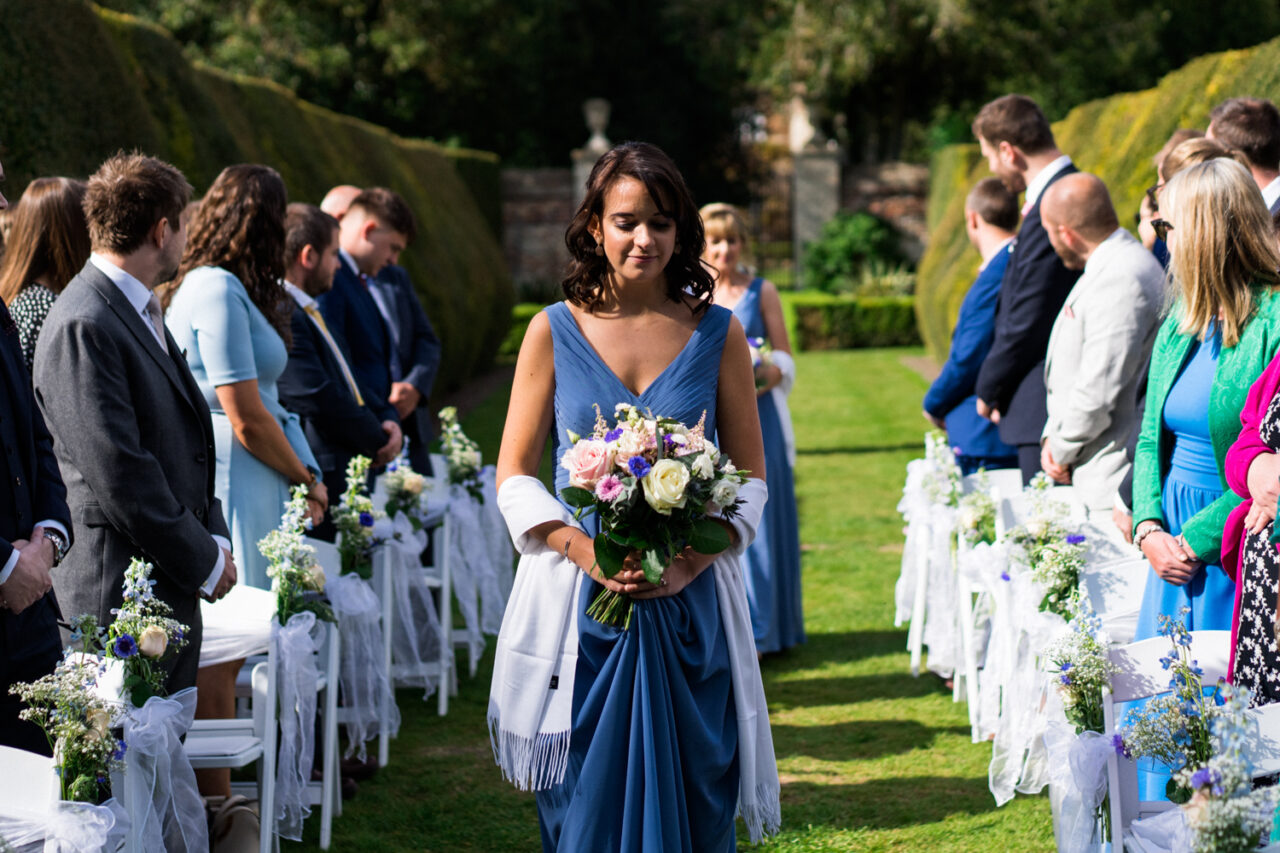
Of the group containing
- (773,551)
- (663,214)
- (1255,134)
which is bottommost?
(773,551)

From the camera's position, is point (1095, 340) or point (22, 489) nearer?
point (22, 489)

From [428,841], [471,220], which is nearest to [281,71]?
[471,220]

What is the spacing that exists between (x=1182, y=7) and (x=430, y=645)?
2944 cm

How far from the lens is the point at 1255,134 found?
198 inches

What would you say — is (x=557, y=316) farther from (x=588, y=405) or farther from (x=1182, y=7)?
(x=1182, y=7)

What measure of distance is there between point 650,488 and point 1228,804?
1.23 m

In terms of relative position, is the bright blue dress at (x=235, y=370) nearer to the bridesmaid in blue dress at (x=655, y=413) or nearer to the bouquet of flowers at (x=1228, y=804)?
the bridesmaid in blue dress at (x=655, y=413)

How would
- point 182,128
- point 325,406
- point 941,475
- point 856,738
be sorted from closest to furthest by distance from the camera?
point 325,406, point 856,738, point 941,475, point 182,128

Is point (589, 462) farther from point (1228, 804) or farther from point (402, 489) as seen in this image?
point (402, 489)

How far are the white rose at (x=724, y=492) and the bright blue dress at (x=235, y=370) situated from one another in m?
2.20

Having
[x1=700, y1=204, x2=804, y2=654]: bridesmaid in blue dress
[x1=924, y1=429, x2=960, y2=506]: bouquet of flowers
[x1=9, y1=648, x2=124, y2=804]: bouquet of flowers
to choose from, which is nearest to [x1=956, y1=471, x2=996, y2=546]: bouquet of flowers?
[x1=924, y1=429, x2=960, y2=506]: bouquet of flowers

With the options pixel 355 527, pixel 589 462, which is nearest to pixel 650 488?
pixel 589 462

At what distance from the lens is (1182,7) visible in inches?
1174

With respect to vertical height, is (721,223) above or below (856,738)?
above
